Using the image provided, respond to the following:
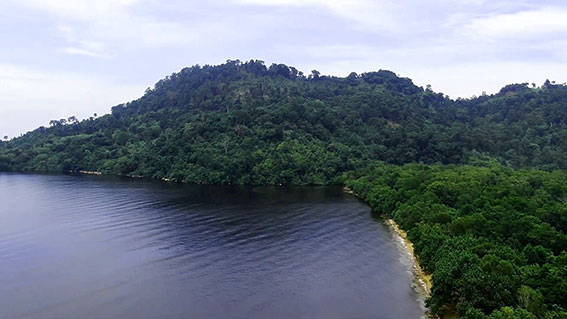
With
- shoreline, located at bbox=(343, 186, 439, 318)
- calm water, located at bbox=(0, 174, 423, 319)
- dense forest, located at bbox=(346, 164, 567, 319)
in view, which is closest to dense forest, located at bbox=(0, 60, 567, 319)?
dense forest, located at bbox=(346, 164, 567, 319)

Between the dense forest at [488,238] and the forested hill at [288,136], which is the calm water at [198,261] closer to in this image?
the dense forest at [488,238]

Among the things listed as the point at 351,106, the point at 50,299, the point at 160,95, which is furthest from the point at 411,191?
the point at 160,95

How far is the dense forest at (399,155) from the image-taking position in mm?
30562

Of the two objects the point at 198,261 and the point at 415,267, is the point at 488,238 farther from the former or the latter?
the point at 198,261

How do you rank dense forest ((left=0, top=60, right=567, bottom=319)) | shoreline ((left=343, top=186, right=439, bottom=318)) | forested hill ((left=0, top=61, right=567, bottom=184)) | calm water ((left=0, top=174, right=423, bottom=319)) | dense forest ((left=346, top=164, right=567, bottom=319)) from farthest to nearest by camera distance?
forested hill ((left=0, top=61, right=567, bottom=184)) < shoreline ((left=343, top=186, right=439, bottom=318)) < calm water ((left=0, top=174, right=423, bottom=319)) < dense forest ((left=0, top=60, right=567, bottom=319)) < dense forest ((left=346, top=164, right=567, bottom=319))

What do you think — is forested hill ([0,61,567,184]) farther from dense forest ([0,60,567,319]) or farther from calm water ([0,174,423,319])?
calm water ([0,174,423,319])

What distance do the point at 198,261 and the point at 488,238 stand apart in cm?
2727

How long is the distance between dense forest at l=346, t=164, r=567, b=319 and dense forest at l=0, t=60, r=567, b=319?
0.41 feet

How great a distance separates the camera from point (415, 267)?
1604 inches

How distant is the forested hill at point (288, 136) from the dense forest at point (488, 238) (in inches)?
1486

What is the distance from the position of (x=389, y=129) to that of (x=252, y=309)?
10141 centimetres

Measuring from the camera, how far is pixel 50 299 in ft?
108

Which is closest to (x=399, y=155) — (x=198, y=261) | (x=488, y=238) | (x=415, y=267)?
(x=415, y=267)

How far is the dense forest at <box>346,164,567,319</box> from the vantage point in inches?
1059
